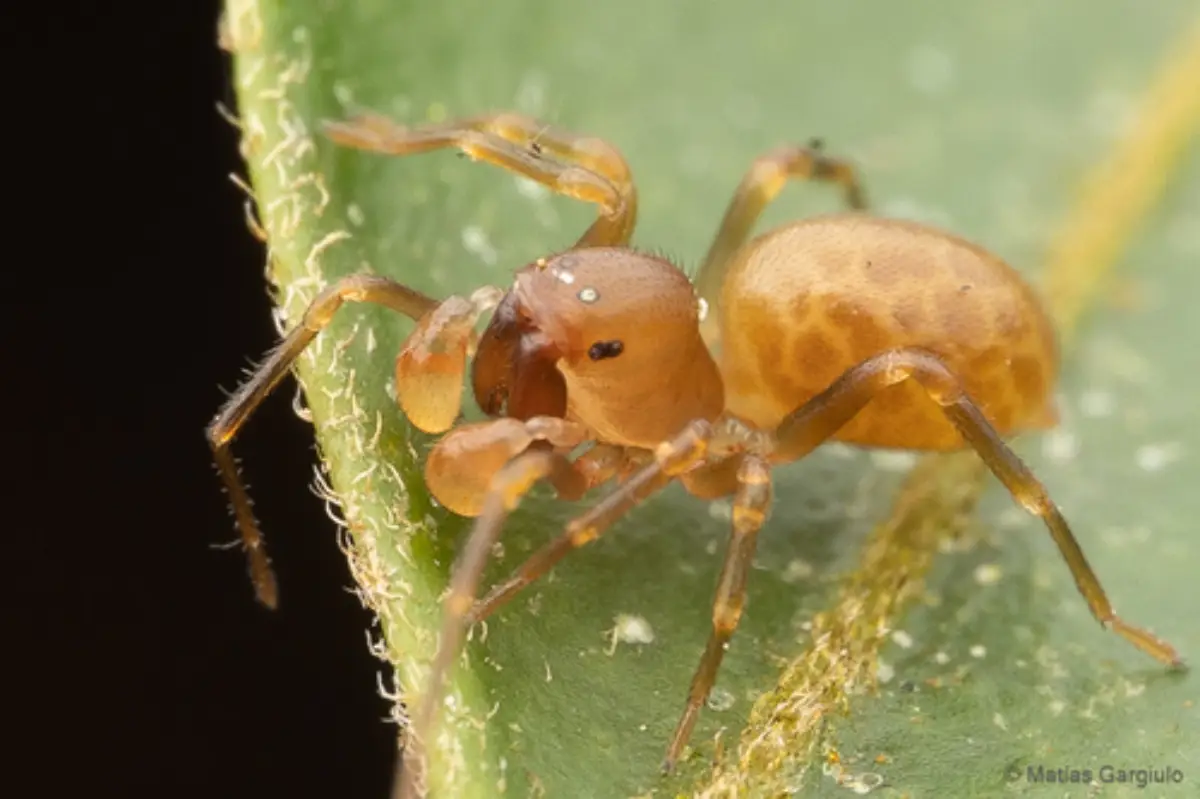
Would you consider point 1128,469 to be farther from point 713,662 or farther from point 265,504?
point 265,504

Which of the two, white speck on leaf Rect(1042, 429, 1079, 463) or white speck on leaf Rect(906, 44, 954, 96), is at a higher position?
white speck on leaf Rect(906, 44, 954, 96)

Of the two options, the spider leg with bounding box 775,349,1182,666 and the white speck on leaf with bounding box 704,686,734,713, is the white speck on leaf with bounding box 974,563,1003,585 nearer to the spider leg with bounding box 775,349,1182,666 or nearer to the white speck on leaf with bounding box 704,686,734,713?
the spider leg with bounding box 775,349,1182,666

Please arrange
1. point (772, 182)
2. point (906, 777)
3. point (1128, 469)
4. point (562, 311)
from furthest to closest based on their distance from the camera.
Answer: point (772, 182) < point (1128, 469) < point (562, 311) < point (906, 777)

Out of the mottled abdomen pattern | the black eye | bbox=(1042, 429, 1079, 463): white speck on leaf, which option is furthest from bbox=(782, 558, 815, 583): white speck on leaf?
bbox=(1042, 429, 1079, 463): white speck on leaf

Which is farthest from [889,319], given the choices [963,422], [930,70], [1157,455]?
[930,70]

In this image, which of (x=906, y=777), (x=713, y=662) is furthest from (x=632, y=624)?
(x=906, y=777)
